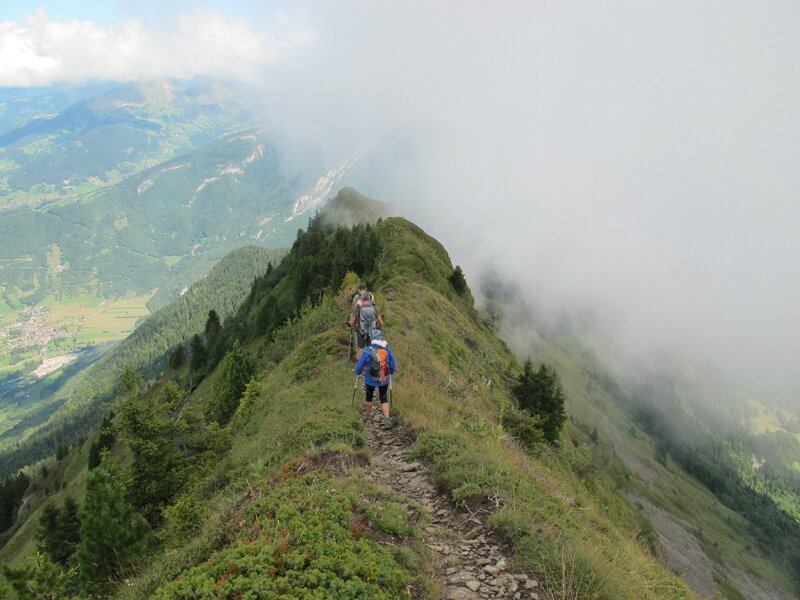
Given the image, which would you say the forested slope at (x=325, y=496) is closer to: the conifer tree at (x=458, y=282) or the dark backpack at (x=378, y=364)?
the dark backpack at (x=378, y=364)

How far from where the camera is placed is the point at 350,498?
36.3 ft

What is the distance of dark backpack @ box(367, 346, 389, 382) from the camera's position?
17.1m

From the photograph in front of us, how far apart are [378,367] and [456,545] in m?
7.53

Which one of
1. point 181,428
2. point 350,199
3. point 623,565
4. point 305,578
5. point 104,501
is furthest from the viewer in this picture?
point 350,199

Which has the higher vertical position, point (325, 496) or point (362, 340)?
point (362, 340)

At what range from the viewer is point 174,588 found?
8.23 metres

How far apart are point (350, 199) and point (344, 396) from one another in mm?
146084

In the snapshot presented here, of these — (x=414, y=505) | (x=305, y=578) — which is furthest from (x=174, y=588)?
(x=414, y=505)

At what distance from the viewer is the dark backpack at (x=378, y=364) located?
56.1 ft

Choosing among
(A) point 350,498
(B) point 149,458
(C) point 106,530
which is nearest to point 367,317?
(A) point 350,498

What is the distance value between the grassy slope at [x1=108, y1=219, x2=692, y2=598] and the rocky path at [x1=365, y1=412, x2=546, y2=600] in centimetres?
39

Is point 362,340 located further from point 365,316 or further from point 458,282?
point 458,282

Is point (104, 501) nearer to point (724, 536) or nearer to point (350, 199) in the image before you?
point (350, 199)

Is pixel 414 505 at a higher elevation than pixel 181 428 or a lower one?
higher
